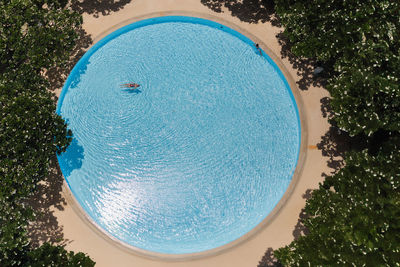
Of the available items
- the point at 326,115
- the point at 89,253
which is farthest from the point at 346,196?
the point at 89,253

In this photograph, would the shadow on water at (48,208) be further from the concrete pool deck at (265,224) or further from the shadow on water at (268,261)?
the shadow on water at (268,261)

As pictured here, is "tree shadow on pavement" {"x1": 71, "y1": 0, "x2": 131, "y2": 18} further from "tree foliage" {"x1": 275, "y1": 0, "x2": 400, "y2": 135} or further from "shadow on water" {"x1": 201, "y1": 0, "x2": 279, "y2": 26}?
"tree foliage" {"x1": 275, "y1": 0, "x2": 400, "y2": 135}

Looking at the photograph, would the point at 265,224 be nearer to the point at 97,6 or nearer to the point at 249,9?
the point at 249,9

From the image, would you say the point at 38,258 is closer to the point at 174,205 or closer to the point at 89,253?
the point at 89,253

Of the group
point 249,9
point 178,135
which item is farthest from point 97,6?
point 178,135

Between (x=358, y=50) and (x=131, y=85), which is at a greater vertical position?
(x=131, y=85)
